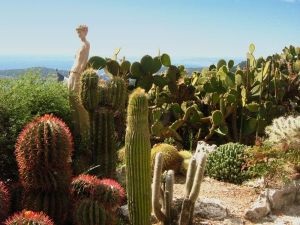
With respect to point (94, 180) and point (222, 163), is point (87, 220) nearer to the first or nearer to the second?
point (94, 180)

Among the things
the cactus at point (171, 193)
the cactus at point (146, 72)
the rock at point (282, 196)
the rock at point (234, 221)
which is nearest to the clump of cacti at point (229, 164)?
the rock at point (282, 196)

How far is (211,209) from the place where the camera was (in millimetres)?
7227

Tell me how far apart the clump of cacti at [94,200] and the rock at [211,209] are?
1713 millimetres

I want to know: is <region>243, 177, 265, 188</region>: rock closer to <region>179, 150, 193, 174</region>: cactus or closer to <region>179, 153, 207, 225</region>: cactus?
<region>179, 150, 193, 174</region>: cactus

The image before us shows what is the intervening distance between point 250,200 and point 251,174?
0.73 m

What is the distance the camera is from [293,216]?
757 cm

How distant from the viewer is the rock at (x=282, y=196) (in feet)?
25.1

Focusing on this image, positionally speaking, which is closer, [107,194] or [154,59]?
[107,194]

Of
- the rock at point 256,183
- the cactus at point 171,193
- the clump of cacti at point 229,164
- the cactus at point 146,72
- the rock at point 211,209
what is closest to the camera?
the cactus at point 171,193

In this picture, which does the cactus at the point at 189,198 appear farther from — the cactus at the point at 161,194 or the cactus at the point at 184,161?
the cactus at the point at 184,161

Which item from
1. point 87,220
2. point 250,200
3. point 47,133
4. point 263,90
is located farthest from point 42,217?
point 263,90

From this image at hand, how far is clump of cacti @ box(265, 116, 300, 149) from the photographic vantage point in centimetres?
816

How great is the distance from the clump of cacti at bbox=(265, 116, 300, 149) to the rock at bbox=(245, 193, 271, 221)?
1076mm

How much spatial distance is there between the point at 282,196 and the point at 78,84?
12.8 feet
